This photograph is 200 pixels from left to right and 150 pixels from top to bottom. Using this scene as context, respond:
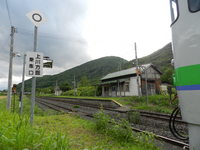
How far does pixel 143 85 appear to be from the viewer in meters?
25.1

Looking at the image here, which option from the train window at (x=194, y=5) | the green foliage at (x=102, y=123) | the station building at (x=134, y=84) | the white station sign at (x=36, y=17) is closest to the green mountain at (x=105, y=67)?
the station building at (x=134, y=84)

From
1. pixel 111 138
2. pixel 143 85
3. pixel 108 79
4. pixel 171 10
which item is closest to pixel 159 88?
pixel 143 85

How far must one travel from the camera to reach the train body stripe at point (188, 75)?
5.92 feet

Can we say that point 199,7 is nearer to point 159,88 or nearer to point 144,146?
point 144,146

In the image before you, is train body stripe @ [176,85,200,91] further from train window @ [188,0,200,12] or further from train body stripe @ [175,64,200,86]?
train window @ [188,0,200,12]

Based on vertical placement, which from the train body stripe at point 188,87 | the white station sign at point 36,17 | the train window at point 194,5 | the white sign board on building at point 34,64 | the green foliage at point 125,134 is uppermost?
the white station sign at point 36,17

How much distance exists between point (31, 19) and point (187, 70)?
3.57 metres

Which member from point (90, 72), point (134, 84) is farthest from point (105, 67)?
point (134, 84)

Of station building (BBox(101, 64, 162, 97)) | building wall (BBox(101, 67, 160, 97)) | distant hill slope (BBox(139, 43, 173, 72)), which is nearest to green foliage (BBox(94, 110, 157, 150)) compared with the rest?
station building (BBox(101, 64, 162, 97))

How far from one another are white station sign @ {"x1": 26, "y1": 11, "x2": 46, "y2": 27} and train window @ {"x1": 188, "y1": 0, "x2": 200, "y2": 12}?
3.19 meters

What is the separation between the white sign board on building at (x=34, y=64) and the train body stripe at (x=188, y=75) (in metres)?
3.11

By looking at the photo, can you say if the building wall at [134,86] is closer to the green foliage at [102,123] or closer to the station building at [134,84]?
the station building at [134,84]

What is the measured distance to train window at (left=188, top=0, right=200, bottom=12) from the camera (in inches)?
75.6

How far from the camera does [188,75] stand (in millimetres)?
1917
